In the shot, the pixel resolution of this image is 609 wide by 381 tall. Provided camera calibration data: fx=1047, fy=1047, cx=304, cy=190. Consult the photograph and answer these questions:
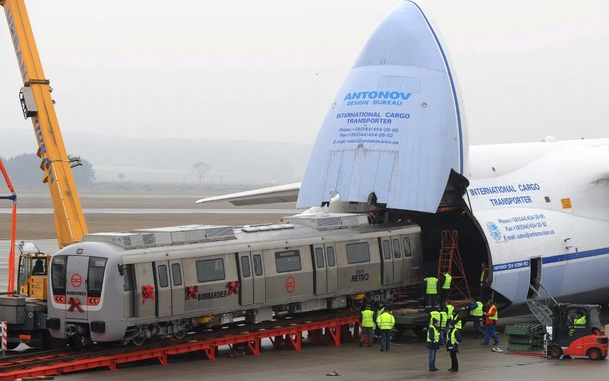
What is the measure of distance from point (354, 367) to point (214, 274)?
385cm

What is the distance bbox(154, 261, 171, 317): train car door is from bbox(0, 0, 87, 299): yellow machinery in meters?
6.88

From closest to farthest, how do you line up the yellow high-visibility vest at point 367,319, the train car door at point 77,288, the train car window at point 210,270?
the train car door at point 77,288 → the train car window at point 210,270 → the yellow high-visibility vest at point 367,319

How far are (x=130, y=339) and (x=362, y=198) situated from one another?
307 inches

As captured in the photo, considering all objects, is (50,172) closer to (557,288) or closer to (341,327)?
(341,327)

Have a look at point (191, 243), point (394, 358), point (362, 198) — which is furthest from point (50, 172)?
point (394, 358)

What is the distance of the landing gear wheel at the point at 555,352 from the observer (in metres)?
24.7

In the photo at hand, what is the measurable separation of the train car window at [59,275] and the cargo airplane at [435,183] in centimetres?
786

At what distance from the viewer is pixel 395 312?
2730 cm

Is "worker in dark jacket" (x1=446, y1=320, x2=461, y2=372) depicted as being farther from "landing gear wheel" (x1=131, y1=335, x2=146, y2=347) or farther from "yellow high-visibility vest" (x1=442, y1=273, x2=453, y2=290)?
"landing gear wheel" (x1=131, y1=335, x2=146, y2=347)

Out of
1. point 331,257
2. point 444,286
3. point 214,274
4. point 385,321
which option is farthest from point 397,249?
point 214,274

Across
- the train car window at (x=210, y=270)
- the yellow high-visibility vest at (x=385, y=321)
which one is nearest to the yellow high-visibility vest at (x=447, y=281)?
the yellow high-visibility vest at (x=385, y=321)

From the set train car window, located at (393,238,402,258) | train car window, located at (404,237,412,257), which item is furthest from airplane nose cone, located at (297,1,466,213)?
train car window, located at (404,237,412,257)

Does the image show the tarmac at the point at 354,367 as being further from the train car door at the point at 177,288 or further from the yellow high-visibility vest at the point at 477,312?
the yellow high-visibility vest at the point at 477,312

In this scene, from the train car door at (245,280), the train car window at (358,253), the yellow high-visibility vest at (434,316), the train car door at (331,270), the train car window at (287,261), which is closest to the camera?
the yellow high-visibility vest at (434,316)
